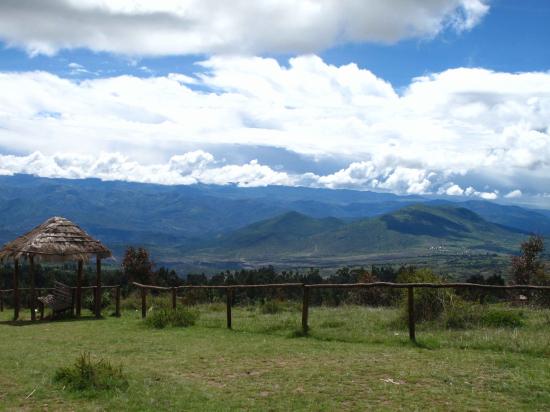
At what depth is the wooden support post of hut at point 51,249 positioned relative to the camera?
71.9 ft

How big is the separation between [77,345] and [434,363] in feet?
29.1

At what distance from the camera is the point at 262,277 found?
235ft

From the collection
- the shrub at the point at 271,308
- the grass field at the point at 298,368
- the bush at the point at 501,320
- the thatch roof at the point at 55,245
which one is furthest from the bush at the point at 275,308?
the bush at the point at 501,320

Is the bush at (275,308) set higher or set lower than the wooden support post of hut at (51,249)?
lower

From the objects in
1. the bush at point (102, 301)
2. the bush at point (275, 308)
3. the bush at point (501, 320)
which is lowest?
the bush at point (102, 301)

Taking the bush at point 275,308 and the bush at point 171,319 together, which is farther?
the bush at point 275,308

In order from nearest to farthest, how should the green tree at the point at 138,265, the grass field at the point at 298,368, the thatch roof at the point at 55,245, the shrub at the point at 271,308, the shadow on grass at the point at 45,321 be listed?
the grass field at the point at 298,368 → the shadow on grass at the point at 45,321 → the thatch roof at the point at 55,245 → the shrub at the point at 271,308 → the green tree at the point at 138,265

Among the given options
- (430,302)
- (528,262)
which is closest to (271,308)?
(430,302)

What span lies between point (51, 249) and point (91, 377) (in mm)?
14710

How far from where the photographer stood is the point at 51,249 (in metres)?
22.0

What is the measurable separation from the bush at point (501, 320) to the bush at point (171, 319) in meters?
8.76

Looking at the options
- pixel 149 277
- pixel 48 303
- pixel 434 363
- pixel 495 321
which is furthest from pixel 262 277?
pixel 434 363

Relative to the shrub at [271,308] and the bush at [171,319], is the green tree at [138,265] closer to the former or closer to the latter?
the shrub at [271,308]

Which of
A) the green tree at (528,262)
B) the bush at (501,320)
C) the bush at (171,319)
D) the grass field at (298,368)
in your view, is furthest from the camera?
the green tree at (528,262)
